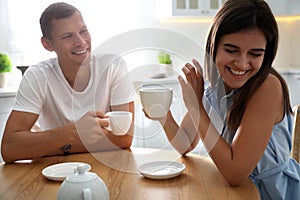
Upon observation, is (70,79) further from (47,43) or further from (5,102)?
(5,102)

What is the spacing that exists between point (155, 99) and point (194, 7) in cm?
280

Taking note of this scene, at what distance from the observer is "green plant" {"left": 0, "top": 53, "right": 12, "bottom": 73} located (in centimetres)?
324

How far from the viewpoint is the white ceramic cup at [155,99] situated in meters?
1.10

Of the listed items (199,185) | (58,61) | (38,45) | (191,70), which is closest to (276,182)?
(199,185)

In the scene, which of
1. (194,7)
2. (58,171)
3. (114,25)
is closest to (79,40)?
(58,171)

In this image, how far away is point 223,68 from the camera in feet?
4.23

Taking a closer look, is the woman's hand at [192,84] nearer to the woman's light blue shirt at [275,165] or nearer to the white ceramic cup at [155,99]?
the white ceramic cup at [155,99]

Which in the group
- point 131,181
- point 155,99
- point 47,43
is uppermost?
point 47,43

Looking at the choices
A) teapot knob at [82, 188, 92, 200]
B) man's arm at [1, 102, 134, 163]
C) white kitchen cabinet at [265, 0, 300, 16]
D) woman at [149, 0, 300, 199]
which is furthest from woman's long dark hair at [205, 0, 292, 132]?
white kitchen cabinet at [265, 0, 300, 16]

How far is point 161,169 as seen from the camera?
1198mm

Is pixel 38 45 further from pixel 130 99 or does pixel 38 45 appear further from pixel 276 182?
pixel 276 182

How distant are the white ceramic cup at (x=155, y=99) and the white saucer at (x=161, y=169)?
0.56ft

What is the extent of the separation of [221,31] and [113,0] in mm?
2615

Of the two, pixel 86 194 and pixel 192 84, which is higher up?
pixel 192 84
